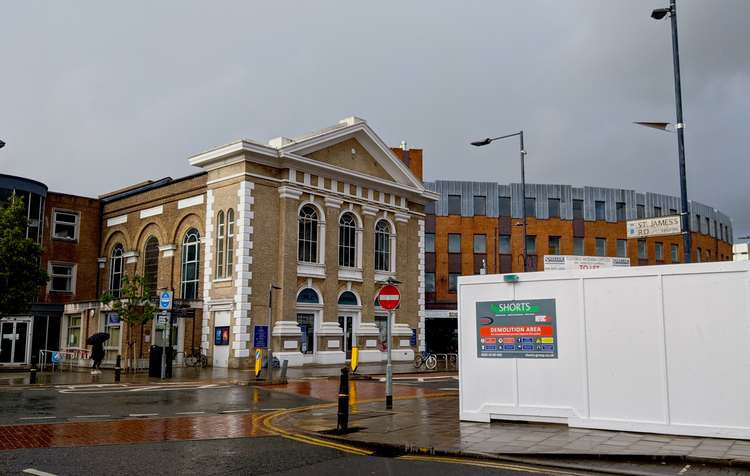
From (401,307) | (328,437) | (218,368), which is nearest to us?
(328,437)

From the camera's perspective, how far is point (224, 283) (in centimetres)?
3288

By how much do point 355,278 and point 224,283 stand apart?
7.54 meters

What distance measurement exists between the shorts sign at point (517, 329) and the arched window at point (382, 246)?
26.3 meters

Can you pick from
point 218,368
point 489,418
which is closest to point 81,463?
point 489,418

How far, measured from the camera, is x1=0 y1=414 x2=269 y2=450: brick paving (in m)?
10.7

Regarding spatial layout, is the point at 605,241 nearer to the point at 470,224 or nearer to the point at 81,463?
the point at 470,224

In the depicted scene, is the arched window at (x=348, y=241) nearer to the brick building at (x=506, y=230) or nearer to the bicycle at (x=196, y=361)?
the bicycle at (x=196, y=361)

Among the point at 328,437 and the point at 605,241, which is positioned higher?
the point at 605,241

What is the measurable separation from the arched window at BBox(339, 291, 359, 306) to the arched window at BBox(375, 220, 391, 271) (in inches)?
100

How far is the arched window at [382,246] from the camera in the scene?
39438mm

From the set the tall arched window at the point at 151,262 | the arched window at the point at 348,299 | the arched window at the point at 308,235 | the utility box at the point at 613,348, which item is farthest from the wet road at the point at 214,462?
the tall arched window at the point at 151,262

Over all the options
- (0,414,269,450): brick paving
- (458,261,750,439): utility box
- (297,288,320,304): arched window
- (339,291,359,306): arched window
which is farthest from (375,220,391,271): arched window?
(458,261,750,439): utility box

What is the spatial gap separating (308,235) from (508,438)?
25.3m

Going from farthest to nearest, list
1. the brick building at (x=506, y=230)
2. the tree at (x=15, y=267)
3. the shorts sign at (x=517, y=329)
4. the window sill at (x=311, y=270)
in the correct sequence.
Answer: the brick building at (x=506, y=230)
the window sill at (x=311, y=270)
the tree at (x=15, y=267)
the shorts sign at (x=517, y=329)
